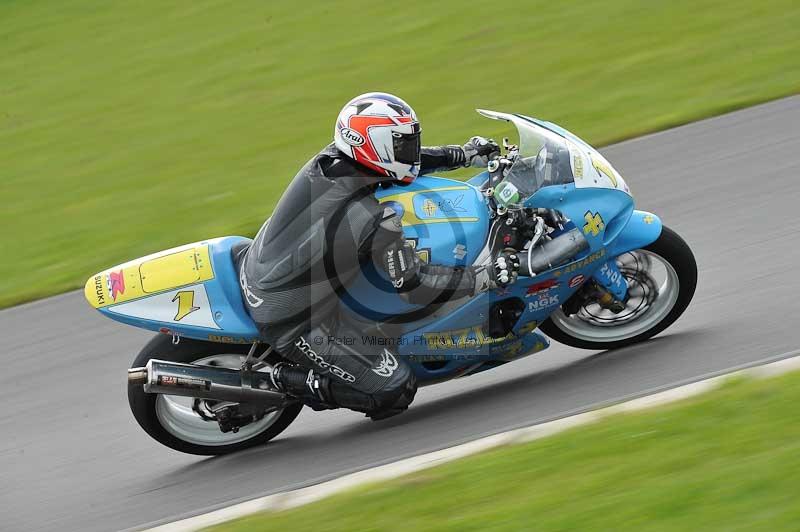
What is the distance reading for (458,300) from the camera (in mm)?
5449

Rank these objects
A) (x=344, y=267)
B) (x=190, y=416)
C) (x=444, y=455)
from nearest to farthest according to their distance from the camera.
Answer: (x=444, y=455)
(x=344, y=267)
(x=190, y=416)

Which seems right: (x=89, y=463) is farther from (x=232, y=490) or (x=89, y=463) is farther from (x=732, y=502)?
(x=732, y=502)

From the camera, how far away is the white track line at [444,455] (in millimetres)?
4809

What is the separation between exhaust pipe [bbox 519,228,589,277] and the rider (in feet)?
0.42

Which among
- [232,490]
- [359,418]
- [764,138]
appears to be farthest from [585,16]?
[232,490]

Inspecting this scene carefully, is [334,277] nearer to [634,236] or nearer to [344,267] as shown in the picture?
[344,267]

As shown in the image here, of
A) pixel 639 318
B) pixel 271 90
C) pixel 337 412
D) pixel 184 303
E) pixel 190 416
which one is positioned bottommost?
pixel 337 412

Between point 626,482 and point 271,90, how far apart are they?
902cm

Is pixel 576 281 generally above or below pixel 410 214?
below

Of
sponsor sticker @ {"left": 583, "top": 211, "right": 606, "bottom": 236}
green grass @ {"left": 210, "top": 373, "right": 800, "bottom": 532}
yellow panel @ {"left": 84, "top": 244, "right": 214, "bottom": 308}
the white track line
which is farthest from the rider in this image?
green grass @ {"left": 210, "top": 373, "right": 800, "bottom": 532}

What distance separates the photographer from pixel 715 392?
4.75 meters

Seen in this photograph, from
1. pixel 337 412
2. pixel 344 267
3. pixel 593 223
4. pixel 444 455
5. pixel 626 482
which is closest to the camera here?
pixel 626 482

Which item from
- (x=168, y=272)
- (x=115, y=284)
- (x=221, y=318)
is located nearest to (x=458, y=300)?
(x=221, y=318)

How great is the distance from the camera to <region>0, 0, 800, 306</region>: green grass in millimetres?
9531
